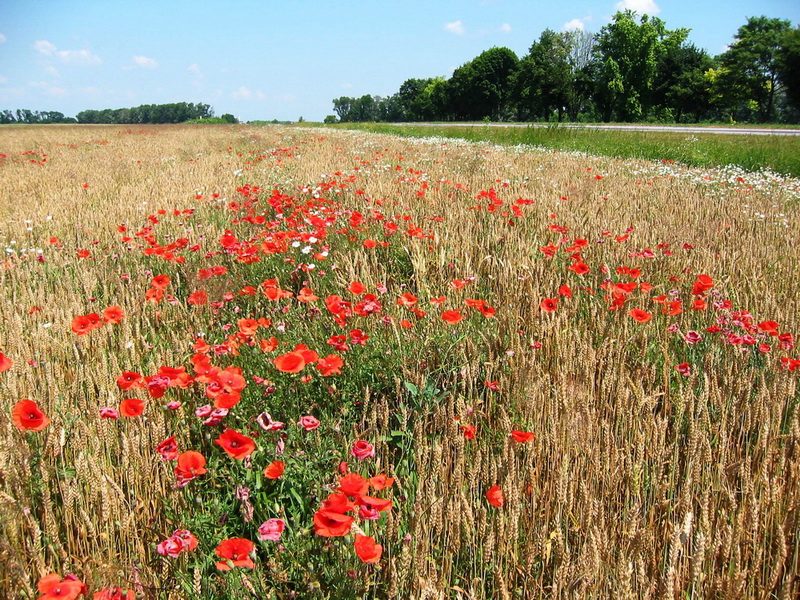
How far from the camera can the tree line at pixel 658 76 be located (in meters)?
51.9

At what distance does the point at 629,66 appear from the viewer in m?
54.4

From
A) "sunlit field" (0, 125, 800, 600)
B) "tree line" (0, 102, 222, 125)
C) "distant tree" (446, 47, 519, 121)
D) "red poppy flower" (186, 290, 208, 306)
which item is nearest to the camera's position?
"sunlit field" (0, 125, 800, 600)

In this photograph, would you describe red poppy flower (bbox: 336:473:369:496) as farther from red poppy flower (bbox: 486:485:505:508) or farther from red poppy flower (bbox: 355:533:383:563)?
red poppy flower (bbox: 486:485:505:508)

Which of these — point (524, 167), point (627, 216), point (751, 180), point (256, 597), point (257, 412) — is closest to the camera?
point (256, 597)

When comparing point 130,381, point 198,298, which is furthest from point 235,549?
point 198,298

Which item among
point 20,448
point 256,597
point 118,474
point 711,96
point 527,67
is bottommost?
point 256,597

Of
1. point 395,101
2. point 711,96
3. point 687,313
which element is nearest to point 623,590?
point 687,313

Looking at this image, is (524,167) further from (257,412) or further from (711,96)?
(711,96)

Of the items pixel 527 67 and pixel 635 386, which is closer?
pixel 635 386

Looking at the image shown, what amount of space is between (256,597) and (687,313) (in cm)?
266

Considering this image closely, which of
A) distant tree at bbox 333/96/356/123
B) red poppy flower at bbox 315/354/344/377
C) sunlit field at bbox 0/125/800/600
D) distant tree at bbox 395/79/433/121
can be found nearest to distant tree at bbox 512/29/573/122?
distant tree at bbox 395/79/433/121

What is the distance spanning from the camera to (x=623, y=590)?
1080 mm

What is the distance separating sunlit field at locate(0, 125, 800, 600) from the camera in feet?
4.44

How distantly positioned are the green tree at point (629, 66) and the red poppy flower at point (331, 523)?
198 feet
